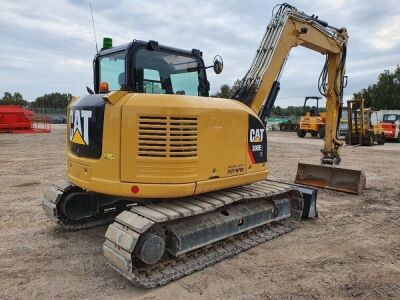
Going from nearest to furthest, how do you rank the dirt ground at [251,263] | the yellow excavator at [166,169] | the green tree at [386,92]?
the dirt ground at [251,263] < the yellow excavator at [166,169] < the green tree at [386,92]

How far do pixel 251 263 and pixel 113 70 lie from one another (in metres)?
3.10

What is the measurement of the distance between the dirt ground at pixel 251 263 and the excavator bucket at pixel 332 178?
3.06ft

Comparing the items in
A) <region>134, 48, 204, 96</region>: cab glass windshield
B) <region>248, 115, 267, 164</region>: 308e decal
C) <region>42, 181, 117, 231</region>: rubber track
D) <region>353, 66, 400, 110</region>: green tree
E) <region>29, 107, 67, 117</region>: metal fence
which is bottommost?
<region>42, 181, 117, 231</region>: rubber track

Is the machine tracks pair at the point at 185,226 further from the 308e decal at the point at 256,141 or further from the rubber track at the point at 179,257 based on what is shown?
the 308e decal at the point at 256,141

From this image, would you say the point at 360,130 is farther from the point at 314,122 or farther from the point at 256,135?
the point at 256,135

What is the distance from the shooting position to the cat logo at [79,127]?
4.50m

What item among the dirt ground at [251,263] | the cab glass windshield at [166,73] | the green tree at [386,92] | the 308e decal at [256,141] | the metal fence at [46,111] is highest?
the green tree at [386,92]

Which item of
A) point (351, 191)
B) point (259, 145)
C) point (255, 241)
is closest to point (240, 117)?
point (259, 145)

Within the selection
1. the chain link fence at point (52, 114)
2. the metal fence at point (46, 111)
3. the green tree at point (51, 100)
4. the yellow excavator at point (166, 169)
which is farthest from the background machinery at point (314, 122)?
the green tree at point (51, 100)

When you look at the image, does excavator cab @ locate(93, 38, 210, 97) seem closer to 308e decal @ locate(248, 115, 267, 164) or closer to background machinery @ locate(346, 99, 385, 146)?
308e decal @ locate(248, 115, 267, 164)

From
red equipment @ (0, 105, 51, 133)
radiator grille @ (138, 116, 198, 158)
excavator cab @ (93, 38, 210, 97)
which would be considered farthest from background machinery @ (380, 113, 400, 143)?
radiator grille @ (138, 116, 198, 158)

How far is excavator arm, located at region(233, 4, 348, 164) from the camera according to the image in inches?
245

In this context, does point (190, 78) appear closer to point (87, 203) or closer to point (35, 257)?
point (87, 203)

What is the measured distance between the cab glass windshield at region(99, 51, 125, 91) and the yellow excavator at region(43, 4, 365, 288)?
14mm
